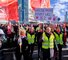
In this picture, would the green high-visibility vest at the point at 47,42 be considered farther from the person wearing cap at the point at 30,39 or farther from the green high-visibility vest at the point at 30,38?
the green high-visibility vest at the point at 30,38

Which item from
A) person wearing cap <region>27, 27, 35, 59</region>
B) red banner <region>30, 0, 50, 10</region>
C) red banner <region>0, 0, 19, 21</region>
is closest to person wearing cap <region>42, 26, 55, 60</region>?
red banner <region>0, 0, 19, 21</region>

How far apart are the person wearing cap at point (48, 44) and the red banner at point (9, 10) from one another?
8.43 feet

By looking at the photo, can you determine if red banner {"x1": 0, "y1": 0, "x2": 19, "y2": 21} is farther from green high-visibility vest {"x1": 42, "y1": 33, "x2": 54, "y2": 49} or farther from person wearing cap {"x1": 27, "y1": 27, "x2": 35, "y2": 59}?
green high-visibility vest {"x1": 42, "y1": 33, "x2": 54, "y2": 49}

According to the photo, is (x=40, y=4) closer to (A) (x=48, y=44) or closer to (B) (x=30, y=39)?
(B) (x=30, y=39)

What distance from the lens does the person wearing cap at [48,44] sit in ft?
52.5

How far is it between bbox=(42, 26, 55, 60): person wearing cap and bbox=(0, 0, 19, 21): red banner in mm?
2571

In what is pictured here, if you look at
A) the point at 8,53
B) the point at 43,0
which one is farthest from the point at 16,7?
the point at 8,53

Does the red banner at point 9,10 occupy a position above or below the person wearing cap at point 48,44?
above

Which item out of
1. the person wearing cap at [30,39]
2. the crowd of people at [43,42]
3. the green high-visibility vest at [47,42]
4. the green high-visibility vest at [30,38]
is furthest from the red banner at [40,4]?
the green high-visibility vest at [47,42]

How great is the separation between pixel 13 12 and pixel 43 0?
173 centimetres

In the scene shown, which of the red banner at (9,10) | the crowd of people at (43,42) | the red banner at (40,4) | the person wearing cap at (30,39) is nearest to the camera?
the crowd of people at (43,42)

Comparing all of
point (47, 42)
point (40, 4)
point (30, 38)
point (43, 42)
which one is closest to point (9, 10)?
point (40, 4)

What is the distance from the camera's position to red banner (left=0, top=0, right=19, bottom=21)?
1802 centimetres

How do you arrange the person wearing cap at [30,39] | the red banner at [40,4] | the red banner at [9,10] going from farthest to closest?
the person wearing cap at [30,39], the red banner at [40,4], the red banner at [9,10]
